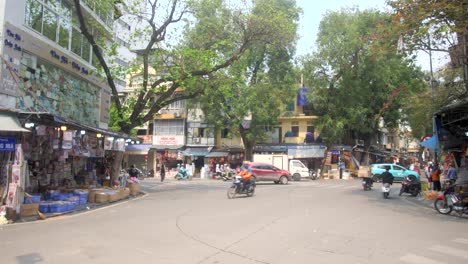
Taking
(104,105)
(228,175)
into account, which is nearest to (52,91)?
(104,105)

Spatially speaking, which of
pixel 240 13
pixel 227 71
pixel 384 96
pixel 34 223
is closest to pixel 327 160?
pixel 384 96

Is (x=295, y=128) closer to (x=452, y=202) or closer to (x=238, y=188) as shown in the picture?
(x=238, y=188)

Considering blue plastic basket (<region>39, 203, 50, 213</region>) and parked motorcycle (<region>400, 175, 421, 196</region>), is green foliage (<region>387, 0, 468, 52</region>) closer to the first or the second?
parked motorcycle (<region>400, 175, 421, 196</region>)

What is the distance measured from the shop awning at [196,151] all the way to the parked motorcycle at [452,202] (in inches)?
1274

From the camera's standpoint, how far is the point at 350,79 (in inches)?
1469

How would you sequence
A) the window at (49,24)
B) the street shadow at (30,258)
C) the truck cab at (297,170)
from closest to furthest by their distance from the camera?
the street shadow at (30,258) < the window at (49,24) < the truck cab at (297,170)

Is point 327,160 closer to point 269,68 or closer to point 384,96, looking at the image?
point 384,96

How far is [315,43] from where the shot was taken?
38781 mm

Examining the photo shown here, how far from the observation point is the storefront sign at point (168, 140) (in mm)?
45312

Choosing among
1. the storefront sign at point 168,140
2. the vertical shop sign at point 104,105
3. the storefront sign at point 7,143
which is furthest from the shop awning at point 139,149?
the storefront sign at point 7,143

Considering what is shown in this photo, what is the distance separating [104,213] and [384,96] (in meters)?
33.2

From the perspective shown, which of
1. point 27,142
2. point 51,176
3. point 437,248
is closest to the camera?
point 437,248

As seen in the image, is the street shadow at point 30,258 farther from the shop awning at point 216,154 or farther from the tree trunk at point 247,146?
the shop awning at point 216,154

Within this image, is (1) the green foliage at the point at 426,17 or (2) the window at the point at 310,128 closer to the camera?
(1) the green foliage at the point at 426,17
